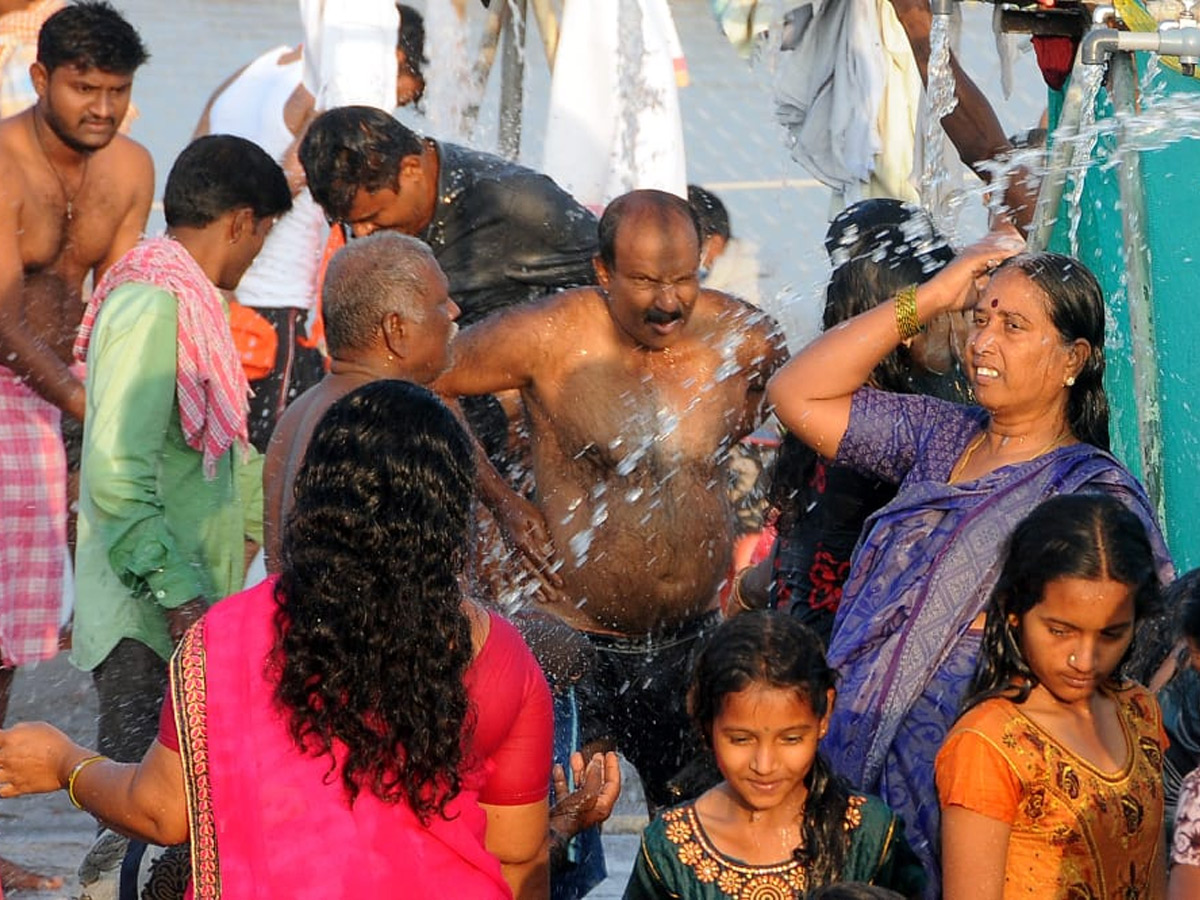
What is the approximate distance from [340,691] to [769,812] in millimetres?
817

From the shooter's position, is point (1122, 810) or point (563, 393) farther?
point (563, 393)

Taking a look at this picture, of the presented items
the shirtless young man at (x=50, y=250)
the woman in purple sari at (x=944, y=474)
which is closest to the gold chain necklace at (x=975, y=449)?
the woman in purple sari at (x=944, y=474)

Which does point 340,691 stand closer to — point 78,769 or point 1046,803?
point 78,769

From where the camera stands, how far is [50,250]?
6738 mm

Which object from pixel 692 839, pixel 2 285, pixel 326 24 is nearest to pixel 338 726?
pixel 692 839

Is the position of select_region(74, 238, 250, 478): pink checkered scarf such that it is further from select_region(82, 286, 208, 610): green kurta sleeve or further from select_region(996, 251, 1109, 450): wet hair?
select_region(996, 251, 1109, 450): wet hair

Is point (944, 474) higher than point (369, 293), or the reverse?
point (369, 293)

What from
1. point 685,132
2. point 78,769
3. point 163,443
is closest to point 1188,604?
point 78,769

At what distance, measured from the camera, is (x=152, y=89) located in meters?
17.6

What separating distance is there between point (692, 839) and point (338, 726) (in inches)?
27.3

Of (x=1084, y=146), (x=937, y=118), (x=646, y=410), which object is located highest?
(x=1084, y=146)

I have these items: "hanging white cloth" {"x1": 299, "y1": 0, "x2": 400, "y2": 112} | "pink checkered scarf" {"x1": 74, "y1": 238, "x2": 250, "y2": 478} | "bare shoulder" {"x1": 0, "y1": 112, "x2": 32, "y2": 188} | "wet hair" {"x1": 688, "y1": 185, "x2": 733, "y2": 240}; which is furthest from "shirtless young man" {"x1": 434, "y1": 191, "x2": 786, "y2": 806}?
"hanging white cloth" {"x1": 299, "y1": 0, "x2": 400, "y2": 112}

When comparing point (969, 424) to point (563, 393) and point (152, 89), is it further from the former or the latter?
point (152, 89)

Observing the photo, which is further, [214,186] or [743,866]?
[214,186]
